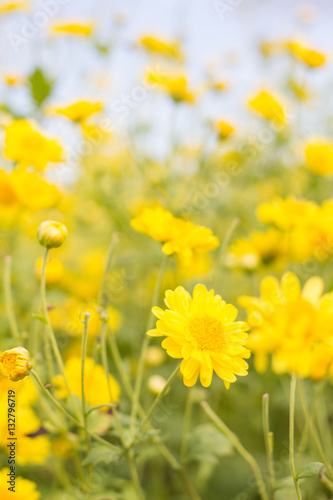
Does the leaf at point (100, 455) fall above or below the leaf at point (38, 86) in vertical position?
below

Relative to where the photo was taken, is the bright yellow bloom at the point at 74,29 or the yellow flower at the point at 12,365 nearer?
the yellow flower at the point at 12,365

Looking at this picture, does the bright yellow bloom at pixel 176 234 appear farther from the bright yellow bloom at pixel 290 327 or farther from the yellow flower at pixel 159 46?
the yellow flower at pixel 159 46

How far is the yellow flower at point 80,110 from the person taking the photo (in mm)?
1229

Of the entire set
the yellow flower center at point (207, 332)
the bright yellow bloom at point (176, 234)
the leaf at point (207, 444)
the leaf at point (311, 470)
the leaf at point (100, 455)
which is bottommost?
the leaf at point (207, 444)

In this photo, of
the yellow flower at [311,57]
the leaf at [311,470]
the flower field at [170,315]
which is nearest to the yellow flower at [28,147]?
the flower field at [170,315]

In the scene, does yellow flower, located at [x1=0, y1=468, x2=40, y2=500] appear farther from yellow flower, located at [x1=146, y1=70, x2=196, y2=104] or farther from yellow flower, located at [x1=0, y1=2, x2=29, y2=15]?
yellow flower, located at [x1=0, y1=2, x2=29, y2=15]

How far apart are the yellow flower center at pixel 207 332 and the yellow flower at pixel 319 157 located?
88 centimetres

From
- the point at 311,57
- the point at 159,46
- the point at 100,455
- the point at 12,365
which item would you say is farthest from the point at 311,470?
the point at 159,46

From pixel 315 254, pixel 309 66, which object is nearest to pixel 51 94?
pixel 315 254

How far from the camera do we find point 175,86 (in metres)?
1.45

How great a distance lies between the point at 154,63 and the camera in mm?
1895

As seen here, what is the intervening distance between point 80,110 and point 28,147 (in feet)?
0.73

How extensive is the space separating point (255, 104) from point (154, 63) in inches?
24.0

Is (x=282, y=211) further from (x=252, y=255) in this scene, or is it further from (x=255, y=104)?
(x=255, y=104)
